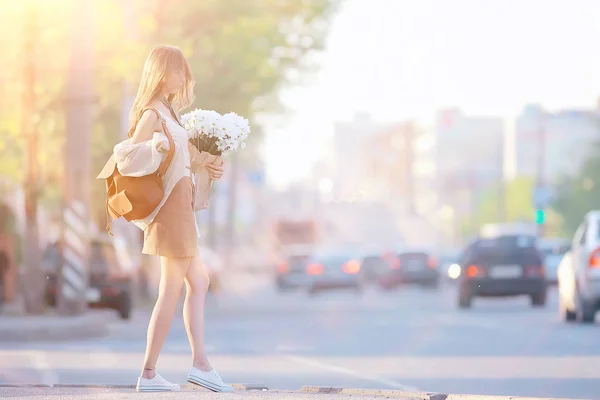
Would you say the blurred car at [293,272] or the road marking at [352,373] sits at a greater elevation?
the blurred car at [293,272]

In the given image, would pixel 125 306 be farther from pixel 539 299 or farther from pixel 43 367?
pixel 43 367

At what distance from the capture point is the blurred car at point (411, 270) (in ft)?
189

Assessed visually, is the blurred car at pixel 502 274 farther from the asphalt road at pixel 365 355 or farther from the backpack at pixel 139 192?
the backpack at pixel 139 192

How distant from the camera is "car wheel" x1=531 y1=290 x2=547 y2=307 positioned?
34500 millimetres

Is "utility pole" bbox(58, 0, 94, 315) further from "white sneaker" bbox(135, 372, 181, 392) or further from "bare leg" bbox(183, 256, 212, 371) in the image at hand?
"white sneaker" bbox(135, 372, 181, 392)

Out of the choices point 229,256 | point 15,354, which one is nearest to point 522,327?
point 15,354

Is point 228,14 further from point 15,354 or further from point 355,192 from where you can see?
point 15,354

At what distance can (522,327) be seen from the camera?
23.8m

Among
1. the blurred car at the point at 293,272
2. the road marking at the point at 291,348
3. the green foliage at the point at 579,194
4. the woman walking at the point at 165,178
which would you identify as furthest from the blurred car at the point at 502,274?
the green foliage at the point at 579,194

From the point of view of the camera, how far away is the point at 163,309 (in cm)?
945

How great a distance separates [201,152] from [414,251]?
49.5m

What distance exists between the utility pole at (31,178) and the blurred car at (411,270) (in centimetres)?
3181

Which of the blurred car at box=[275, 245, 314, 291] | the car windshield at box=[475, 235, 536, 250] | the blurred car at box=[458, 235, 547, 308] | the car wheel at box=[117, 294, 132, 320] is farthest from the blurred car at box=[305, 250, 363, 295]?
the car wheel at box=[117, 294, 132, 320]

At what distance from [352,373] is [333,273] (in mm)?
36433
